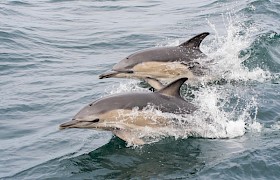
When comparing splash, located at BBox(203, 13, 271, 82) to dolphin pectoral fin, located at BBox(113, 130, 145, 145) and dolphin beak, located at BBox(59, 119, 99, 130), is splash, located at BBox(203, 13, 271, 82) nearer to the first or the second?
dolphin pectoral fin, located at BBox(113, 130, 145, 145)

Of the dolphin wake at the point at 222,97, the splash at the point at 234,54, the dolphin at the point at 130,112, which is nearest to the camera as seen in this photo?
the dolphin at the point at 130,112

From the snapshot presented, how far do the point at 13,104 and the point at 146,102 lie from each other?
4.16 meters

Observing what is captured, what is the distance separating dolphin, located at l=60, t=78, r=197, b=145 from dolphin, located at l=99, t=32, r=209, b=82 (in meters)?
2.93

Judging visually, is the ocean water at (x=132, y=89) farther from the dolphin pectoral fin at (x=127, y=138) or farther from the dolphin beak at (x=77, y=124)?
the dolphin beak at (x=77, y=124)

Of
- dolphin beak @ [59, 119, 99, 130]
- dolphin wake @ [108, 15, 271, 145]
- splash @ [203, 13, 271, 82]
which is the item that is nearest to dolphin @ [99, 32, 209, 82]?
dolphin wake @ [108, 15, 271, 145]

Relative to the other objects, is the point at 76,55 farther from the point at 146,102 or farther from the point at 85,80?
the point at 146,102

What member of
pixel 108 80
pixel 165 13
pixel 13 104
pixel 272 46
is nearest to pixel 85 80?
pixel 108 80

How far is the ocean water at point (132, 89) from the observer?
827 centimetres

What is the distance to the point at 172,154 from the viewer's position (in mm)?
8500

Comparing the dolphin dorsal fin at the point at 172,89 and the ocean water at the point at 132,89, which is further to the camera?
the dolphin dorsal fin at the point at 172,89

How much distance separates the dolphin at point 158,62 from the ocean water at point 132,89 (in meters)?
0.53

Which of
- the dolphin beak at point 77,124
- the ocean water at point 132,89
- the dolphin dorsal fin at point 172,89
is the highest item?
the dolphin dorsal fin at point 172,89

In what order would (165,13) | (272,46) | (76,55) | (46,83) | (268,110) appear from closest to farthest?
(268,110)
(46,83)
(272,46)
(76,55)
(165,13)

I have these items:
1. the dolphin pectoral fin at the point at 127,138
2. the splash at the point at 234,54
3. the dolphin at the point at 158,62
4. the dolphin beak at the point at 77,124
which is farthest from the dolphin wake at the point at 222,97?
the dolphin beak at the point at 77,124
